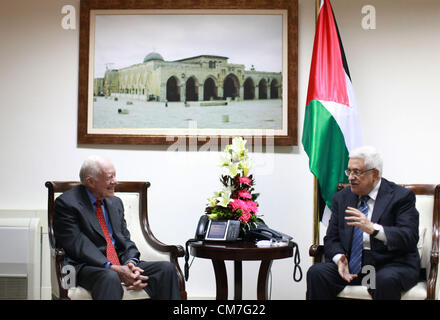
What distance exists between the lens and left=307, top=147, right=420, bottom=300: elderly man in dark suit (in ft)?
10.9

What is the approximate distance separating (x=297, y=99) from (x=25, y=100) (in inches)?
97.8

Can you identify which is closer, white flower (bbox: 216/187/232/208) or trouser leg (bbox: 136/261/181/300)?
trouser leg (bbox: 136/261/181/300)

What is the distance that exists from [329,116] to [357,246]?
1.26m

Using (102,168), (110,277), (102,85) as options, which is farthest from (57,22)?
(110,277)

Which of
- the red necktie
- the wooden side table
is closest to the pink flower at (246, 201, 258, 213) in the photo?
the wooden side table

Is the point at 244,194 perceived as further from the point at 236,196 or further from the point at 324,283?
the point at 324,283

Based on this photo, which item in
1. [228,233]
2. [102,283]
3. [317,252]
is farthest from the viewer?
[228,233]

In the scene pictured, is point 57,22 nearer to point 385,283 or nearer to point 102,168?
point 102,168

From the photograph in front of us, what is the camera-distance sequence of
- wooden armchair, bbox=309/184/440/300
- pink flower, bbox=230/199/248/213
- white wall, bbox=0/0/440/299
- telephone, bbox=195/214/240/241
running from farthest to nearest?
white wall, bbox=0/0/440/299, pink flower, bbox=230/199/248/213, telephone, bbox=195/214/240/241, wooden armchair, bbox=309/184/440/300

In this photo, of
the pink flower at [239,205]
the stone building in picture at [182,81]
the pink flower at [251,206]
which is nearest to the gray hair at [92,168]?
the pink flower at [239,205]

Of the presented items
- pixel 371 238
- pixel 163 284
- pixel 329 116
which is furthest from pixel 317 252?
pixel 329 116

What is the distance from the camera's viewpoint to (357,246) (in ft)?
11.6

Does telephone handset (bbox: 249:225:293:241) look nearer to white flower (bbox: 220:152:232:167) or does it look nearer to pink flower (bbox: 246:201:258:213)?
pink flower (bbox: 246:201:258:213)
